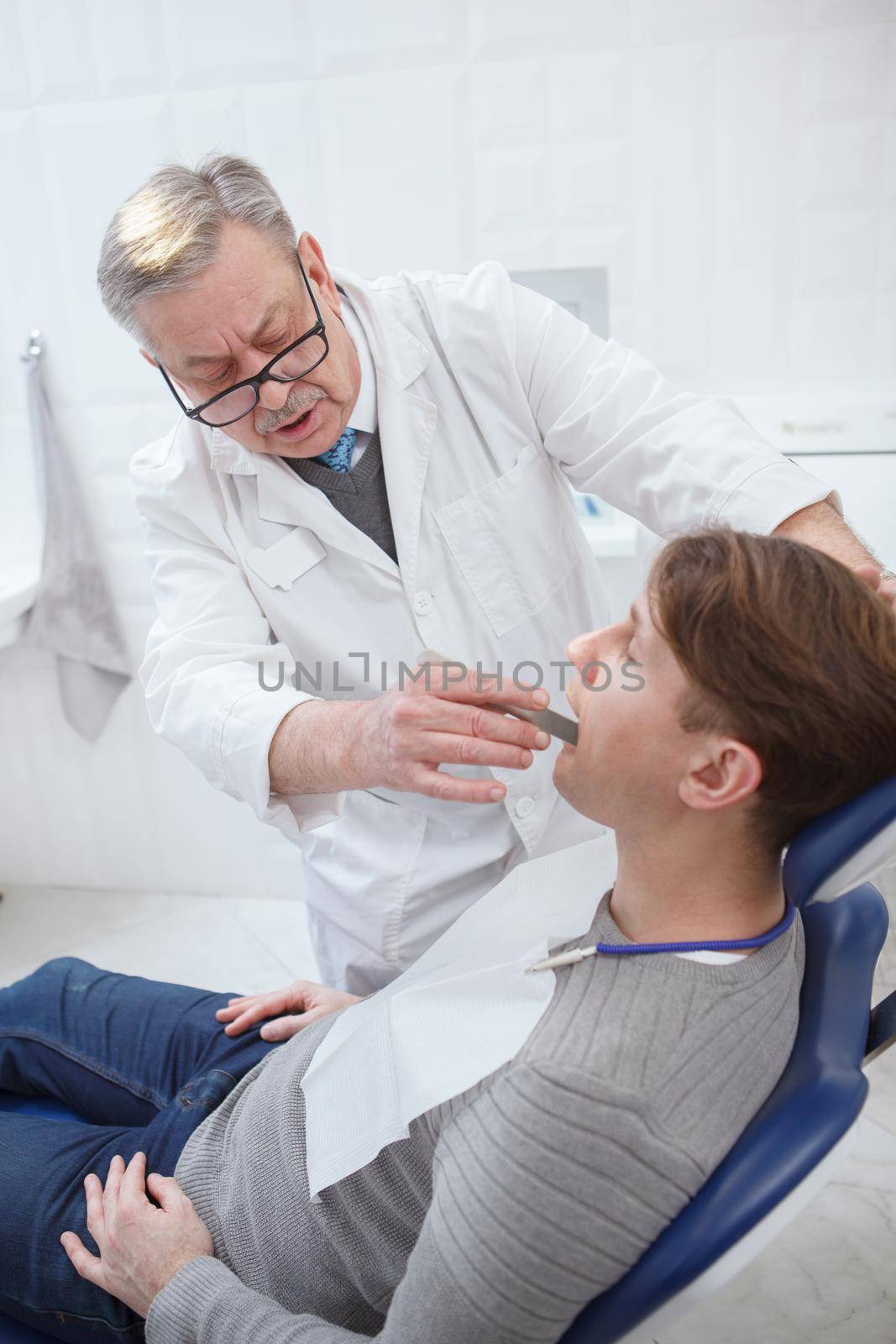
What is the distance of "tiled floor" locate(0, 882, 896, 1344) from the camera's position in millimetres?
1554

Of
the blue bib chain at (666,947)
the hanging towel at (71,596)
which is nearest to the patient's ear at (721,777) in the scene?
the blue bib chain at (666,947)

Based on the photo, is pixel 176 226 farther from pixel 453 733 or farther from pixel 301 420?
pixel 453 733

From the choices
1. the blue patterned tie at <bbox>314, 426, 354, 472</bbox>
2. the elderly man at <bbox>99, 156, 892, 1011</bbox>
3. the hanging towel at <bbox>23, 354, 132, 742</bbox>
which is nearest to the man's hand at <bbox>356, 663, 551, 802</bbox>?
the elderly man at <bbox>99, 156, 892, 1011</bbox>

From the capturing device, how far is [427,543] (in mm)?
1459

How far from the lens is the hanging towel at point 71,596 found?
95.3 inches

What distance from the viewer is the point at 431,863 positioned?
1503 millimetres

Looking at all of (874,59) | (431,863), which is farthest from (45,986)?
(874,59)

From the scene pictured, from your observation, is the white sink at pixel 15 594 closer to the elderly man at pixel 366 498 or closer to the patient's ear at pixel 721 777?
the elderly man at pixel 366 498

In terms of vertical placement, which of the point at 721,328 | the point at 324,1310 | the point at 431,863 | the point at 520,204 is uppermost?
the point at 520,204

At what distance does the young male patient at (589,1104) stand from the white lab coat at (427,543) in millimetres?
A: 337

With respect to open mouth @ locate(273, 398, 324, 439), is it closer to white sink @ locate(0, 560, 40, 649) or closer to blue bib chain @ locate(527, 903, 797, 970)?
blue bib chain @ locate(527, 903, 797, 970)

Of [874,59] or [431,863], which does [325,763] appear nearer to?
[431,863]

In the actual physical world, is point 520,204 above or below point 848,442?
above

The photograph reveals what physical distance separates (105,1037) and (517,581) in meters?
0.84
